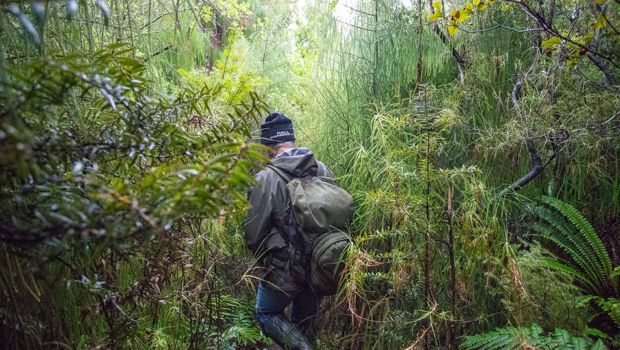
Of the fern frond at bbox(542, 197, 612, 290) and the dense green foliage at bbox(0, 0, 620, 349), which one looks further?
the fern frond at bbox(542, 197, 612, 290)

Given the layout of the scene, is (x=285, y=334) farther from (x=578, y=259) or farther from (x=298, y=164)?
(x=578, y=259)

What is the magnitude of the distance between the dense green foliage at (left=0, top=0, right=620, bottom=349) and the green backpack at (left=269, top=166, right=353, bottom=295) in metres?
0.15

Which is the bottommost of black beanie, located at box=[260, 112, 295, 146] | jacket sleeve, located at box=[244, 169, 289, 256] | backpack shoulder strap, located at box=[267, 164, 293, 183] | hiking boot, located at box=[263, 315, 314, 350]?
hiking boot, located at box=[263, 315, 314, 350]

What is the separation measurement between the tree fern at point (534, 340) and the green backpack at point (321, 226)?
0.84 metres

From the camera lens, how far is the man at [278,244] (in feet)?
10.3

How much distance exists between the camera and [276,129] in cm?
348

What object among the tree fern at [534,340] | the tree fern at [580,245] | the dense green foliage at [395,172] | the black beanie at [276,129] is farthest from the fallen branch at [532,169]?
the black beanie at [276,129]

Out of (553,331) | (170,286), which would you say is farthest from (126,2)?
(553,331)

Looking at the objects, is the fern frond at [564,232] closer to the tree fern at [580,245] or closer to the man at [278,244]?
the tree fern at [580,245]

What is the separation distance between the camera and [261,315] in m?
3.38

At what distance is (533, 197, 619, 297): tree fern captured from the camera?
10.8ft

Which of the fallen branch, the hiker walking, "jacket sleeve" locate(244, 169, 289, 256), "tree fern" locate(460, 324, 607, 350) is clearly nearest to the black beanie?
the hiker walking

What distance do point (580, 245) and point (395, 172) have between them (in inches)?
64.8

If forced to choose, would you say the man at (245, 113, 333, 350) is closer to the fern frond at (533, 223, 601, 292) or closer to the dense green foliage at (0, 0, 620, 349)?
the dense green foliage at (0, 0, 620, 349)
